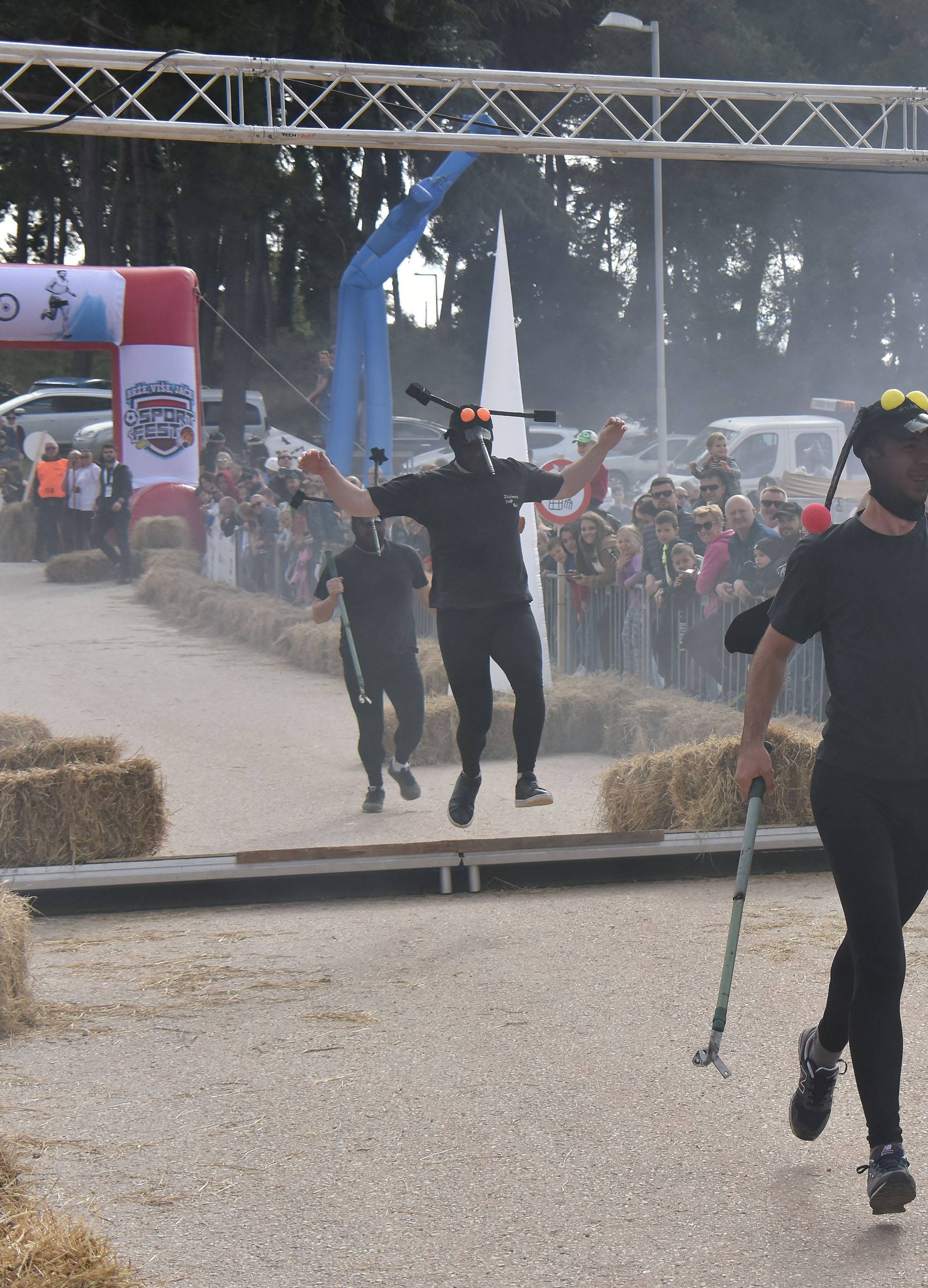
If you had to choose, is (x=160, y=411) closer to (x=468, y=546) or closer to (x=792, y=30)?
(x=468, y=546)

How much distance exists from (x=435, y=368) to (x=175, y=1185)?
35695 mm

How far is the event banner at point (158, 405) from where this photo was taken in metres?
11.1

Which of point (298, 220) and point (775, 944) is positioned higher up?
point (298, 220)

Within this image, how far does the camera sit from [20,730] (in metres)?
8.00

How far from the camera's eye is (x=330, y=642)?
13.5 metres

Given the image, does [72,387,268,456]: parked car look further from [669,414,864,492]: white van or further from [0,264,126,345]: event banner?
[0,264,126,345]: event banner

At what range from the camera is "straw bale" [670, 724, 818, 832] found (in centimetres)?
739

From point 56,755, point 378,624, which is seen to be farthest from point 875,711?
point 378,624

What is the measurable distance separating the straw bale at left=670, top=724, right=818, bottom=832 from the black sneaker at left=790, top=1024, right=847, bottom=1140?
3651mm

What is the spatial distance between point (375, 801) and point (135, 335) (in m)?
4.17

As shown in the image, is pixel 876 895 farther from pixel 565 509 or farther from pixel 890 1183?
pixel 565 509

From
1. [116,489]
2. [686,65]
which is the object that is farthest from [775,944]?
[686,65]

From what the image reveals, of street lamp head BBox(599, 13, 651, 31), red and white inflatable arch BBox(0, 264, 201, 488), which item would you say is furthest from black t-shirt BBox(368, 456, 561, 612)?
street lamp head BBox(599, 13, 651, 31)

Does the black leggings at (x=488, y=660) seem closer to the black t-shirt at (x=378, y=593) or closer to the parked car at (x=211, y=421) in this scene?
the black t-shirt at (x=378, y=593)
